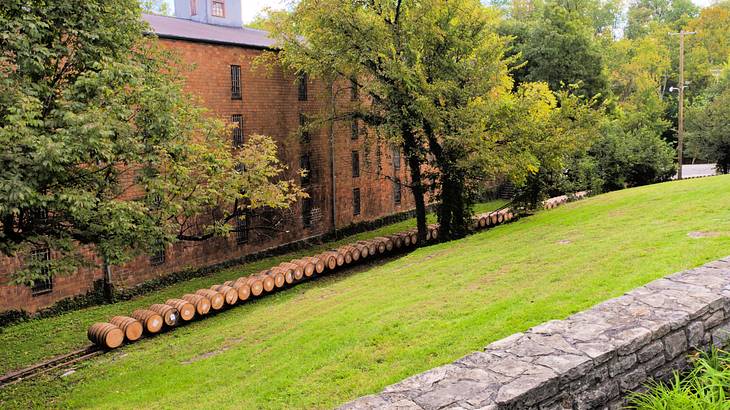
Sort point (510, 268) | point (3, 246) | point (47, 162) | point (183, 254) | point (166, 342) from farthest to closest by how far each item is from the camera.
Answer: point (183, 254) → point (166, 342) → point (510, 268) → point (3, 246) → point (47, 162)

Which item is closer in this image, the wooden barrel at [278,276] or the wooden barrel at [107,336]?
Answer: the wooden barrel at [107,336]

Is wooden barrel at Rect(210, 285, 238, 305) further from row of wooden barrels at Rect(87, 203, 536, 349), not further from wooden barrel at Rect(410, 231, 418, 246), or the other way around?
wooden barrel at Rect(410, 231, 418, 246)

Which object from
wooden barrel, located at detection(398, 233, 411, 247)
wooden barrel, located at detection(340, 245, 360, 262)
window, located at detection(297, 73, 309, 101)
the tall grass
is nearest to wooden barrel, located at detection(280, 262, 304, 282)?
wooden barrel, located at detection(340, 245, 360, 262)

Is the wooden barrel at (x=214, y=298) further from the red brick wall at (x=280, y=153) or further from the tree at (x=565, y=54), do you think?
the tree at (x=565, y=54)

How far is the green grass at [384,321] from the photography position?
8477 millimetres

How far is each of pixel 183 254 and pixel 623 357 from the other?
69.7 feet

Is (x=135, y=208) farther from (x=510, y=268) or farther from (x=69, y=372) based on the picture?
(x=510, y=268)

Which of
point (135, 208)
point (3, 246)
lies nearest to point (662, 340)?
point (135, 208)

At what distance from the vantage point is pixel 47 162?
9.45 meters

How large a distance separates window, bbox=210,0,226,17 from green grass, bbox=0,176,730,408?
18.3 m

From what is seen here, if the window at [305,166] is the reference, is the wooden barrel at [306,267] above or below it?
below

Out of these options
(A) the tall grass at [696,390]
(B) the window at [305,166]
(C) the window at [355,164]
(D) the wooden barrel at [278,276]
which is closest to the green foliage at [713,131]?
(C) the window at [355,164]

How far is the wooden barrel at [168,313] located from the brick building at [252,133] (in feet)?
16.6

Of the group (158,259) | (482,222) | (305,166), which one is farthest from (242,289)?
(482,222)
